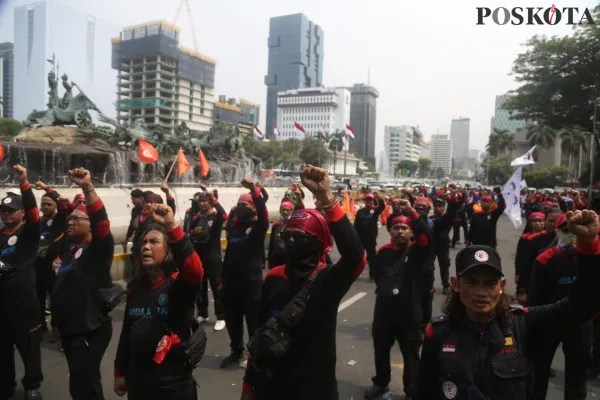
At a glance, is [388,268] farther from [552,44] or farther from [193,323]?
[552,44]

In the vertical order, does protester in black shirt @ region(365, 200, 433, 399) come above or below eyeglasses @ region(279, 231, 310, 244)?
below

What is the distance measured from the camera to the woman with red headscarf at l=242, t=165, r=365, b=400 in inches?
86.4

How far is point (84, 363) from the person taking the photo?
3.15 metres

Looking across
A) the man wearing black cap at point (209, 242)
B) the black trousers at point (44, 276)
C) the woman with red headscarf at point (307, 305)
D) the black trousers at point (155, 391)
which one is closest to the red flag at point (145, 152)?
the man wearing black cap at point (209, 242)

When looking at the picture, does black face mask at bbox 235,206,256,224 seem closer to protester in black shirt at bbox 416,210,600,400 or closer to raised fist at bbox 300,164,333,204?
raised fist at bbox 300,164,333,204

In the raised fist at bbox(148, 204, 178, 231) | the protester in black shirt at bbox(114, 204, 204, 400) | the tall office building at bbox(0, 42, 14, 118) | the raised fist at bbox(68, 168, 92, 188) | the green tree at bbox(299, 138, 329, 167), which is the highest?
the tall office building at bbox(0, 42, 14, 118)

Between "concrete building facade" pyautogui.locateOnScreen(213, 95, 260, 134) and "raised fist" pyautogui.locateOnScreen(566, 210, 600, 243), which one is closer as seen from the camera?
"raised fist" pyautogui.locateOnScreen(566, 210, 600, 243)

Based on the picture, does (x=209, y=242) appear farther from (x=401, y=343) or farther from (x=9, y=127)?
(x=9, y=127)

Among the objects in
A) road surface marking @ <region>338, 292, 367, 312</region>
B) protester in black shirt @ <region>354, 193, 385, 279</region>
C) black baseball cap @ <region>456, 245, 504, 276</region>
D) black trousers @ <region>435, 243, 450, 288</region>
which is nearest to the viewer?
black baseball cap @ <region>456, 245, 504, 276</region>

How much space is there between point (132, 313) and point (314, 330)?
1153mm

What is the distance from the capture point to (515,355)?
1.90 metres

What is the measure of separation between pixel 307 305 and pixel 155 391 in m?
1.09

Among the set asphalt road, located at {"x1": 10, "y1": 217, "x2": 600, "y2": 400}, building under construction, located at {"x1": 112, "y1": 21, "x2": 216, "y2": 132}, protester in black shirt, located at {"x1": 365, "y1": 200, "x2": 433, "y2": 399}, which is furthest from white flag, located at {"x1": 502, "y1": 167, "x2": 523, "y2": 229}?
building under construction, located at {"x1": 112, "y1": 21, "x2": 216, "y2": 132}

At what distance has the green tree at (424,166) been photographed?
138 meters
